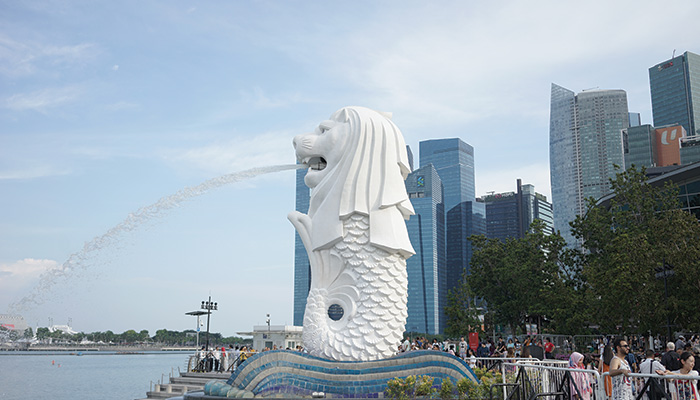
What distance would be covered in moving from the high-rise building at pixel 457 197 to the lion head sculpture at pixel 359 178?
4517 inches

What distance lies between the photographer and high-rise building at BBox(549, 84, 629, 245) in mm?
143375

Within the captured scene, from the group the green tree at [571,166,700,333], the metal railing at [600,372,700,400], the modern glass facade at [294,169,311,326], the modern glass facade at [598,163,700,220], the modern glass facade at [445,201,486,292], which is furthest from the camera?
the modern glass facade at [445,201,486,292]

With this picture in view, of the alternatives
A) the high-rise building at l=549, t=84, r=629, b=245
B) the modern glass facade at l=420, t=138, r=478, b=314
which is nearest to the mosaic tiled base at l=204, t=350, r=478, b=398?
the modern glass facade at l=420, t=138, r=478, b=314

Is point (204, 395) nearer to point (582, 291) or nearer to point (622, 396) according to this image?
point (622, 396)

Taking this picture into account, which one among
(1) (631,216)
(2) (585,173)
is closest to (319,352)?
(1) (631,216)

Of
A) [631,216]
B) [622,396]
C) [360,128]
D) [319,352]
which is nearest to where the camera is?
[622,396]

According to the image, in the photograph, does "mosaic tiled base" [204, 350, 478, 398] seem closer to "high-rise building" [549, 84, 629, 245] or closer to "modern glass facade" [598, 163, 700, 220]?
"modern glass facade" [598, 163, 700, 220]

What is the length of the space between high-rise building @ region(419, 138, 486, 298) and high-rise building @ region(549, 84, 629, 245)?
21.0 metres

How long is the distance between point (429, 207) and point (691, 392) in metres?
104

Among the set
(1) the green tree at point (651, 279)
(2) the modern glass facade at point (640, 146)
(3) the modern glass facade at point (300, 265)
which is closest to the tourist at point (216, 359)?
(1) the green tree at point (651, 279)

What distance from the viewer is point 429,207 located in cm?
11006

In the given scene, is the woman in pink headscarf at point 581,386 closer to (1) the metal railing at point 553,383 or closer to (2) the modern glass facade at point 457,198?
(1) the metal railing at point 553,383

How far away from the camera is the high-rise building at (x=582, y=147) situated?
14338cm

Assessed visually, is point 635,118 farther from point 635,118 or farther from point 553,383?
point 553,383
